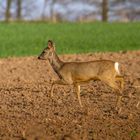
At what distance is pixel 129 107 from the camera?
14.5m

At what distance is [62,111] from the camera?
46.1 ft

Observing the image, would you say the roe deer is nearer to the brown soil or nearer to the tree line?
the brown soil

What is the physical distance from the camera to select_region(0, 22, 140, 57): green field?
2769 cm

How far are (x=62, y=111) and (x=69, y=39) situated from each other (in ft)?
62.1

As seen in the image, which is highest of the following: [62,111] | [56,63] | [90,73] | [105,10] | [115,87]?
[105,10]

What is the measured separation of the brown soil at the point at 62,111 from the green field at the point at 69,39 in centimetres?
760

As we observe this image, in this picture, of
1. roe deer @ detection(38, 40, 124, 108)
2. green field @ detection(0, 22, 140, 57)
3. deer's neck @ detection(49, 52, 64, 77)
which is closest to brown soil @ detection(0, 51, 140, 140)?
roe deer @ detection(38, 40, 124, 108)

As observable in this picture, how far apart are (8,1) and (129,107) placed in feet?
163

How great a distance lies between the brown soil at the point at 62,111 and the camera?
11977 millimetres

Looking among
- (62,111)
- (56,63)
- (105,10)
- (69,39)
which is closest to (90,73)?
(56,63)

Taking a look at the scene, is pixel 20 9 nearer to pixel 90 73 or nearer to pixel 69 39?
pixel 69 39

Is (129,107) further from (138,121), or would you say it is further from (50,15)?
(50,15)

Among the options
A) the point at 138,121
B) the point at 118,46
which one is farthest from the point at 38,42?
the point at 138,121

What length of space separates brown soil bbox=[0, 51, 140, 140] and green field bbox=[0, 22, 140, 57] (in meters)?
7.60
